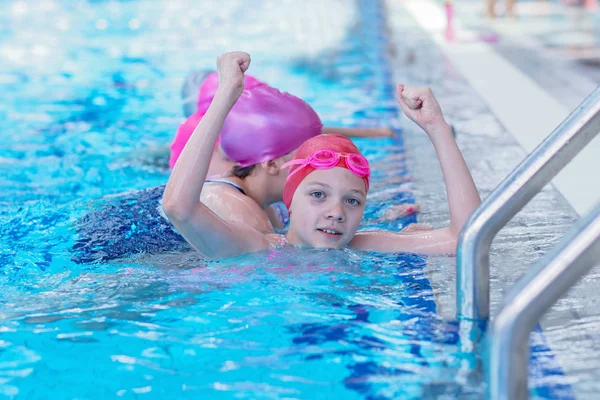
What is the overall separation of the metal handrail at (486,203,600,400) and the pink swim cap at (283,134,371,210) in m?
1.47

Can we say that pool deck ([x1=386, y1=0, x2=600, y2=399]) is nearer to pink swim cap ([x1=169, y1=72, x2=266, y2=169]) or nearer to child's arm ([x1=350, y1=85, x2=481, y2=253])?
child's arm ([x1=350, y1=85, x2=481, y2=253])

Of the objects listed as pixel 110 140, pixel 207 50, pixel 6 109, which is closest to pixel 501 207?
pixel 110 140

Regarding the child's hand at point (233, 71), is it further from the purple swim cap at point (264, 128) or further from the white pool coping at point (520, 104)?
the white pool coping at point (520, 104)

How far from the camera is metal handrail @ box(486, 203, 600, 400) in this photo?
4.96 feet

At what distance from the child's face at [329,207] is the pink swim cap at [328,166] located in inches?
1.3

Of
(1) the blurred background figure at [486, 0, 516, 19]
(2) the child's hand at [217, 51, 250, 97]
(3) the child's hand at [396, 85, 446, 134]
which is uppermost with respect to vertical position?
(1) the blurred background figure at [486, 0, 516, 19]

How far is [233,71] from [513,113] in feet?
13.1

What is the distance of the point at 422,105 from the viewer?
2.95 m

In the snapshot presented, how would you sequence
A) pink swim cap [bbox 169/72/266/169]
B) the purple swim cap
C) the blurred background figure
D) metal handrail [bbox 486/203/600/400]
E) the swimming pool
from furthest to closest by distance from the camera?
the blurred background figure < pink swim cap [bbox 169/72/266/169] < the purple swim cap < the swimming pool < metal handrail [bbox 486/203/600/400]

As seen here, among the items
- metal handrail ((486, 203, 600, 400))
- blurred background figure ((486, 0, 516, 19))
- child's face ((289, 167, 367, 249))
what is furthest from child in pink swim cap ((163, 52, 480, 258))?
blurred background figure ((486, 0, 516, 19))

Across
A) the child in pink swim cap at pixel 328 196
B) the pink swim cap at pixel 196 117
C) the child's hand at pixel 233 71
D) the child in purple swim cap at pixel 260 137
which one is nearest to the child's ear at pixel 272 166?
the child in purple swim cap at pixel 260 137

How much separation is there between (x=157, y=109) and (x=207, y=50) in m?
3.61

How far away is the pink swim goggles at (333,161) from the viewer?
299 centimetres

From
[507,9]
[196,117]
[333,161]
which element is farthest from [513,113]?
[507,9]
